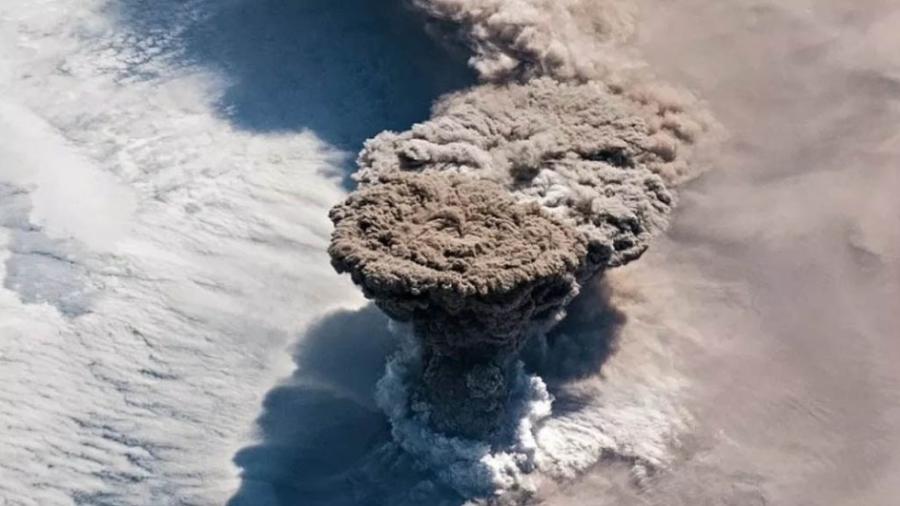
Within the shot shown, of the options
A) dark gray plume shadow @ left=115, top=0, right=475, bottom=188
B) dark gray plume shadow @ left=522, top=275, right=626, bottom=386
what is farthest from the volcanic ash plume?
dark gray plume shadow @ left=115, top=0, right=475, bottom=188

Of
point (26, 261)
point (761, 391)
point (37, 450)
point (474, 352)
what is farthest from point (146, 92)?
point (761, 391)

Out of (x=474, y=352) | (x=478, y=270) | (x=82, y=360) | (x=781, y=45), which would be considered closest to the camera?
(x=478, y=270)

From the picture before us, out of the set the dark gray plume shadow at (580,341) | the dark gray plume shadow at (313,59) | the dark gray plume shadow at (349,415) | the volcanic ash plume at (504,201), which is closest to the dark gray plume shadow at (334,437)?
the dark gray plume shadow at (349,415)

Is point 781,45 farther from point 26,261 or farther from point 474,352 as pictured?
point 26,261

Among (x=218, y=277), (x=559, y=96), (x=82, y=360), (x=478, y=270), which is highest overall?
(x=559, y=96)

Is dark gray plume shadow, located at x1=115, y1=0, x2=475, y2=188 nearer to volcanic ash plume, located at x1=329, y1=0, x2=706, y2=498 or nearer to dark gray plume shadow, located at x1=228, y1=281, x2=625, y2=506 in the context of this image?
volcanic ash plume, located at x1=329, y1=0, x2=706, y2=498

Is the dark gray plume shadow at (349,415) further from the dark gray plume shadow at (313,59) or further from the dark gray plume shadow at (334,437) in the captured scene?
the dark gray plume shadow at (313,59)
